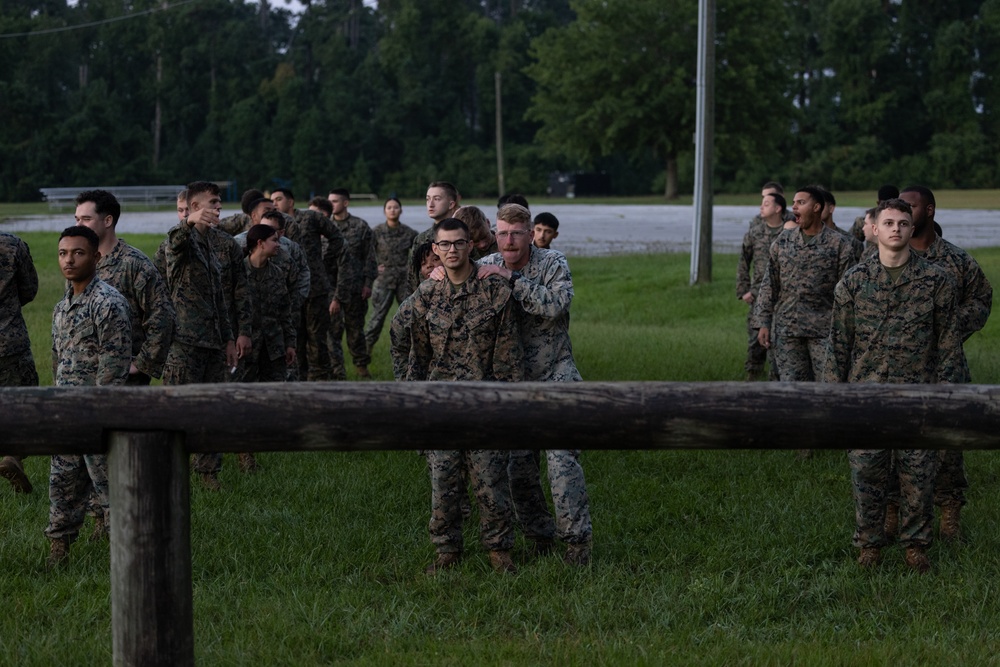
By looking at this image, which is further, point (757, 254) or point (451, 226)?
point (757, 254)

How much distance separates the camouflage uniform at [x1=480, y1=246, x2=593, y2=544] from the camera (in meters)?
6.91

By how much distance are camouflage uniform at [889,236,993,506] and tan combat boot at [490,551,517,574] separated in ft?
7.78

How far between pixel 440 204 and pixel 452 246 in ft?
9.31

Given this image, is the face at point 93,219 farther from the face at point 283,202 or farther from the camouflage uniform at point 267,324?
the face at point 283,202

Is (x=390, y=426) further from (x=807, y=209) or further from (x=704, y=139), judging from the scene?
(x=704, y=139)

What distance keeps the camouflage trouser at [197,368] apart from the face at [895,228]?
14.5 feet

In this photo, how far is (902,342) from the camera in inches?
272

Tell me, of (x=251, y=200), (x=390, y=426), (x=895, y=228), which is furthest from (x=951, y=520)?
(x=251, y=200)

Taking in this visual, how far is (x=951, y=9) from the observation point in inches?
2827

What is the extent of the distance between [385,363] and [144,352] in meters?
7.38

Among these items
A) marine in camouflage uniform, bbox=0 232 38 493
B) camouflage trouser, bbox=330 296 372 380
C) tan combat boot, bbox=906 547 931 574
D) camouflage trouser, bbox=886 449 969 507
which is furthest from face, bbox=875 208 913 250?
camouflage trouser, bbox=330 296 372 380

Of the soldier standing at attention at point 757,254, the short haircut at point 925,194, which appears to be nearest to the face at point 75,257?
the short haircut at point 925,194

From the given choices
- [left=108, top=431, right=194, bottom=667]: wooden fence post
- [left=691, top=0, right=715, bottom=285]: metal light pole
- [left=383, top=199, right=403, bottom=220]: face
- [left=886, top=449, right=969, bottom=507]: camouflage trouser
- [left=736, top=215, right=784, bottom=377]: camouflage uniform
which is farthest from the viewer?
[left=691, top=0, right=715, bottom=285]: metal light pole

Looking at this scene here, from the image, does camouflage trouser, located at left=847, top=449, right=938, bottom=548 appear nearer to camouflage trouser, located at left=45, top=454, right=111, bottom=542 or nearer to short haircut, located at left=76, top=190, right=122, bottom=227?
camouflage trouser, located at left=45, top=454, right=111, bottom=542
